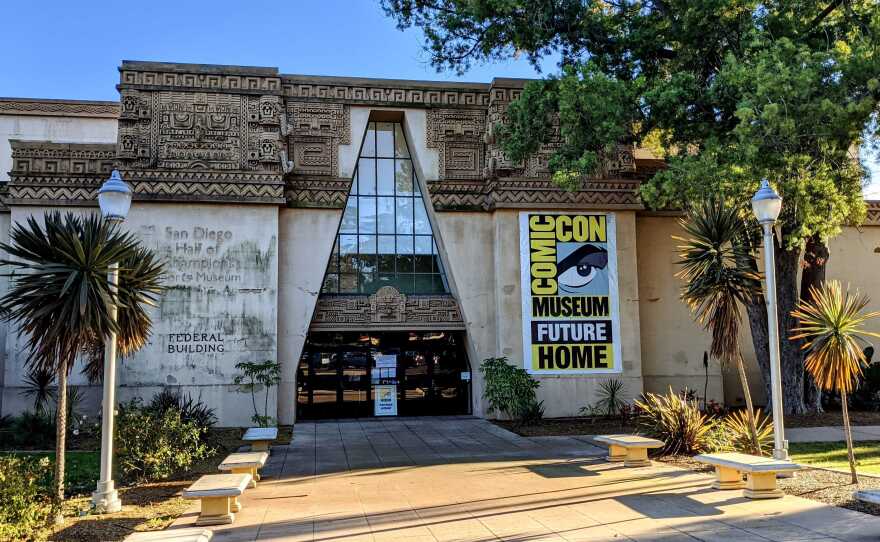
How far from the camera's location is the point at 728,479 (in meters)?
9.97

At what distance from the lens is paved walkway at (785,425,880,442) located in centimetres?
1521

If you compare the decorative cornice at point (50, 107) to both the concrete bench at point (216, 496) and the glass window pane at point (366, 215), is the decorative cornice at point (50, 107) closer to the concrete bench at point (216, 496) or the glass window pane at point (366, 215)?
the glass window pane at point (366, 215)

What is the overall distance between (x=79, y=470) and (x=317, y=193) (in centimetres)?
1023

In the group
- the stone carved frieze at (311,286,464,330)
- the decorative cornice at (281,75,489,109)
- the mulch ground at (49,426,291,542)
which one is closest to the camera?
the mulch ground at (49,426,291,542)

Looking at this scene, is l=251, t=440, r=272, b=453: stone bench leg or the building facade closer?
l=251, t=440, r=272, b=453: stone bench leg

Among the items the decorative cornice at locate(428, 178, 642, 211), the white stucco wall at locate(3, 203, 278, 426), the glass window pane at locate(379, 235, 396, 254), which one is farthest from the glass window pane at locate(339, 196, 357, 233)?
the decorative cornice at locate(428, 178, 642, 211)

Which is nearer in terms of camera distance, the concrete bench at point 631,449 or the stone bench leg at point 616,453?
the concrete bench at point 631,449

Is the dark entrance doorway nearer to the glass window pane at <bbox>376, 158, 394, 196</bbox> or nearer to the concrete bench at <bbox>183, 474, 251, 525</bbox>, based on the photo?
the glass window pane at <bbox>376, 158, 394, 196</bbox>

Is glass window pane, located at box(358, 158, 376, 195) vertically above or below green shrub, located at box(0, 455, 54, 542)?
above

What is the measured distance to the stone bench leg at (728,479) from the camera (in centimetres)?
991

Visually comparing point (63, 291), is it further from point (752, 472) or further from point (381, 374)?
point (381, 374)

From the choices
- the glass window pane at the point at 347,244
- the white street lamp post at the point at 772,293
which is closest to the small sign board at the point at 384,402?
the glass window pane at the point at 347,244

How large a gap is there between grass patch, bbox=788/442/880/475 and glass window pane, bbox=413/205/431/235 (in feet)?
38.0

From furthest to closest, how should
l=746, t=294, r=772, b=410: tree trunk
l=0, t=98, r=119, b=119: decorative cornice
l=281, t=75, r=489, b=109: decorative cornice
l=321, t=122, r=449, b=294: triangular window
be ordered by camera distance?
l=0, t=98, r=119, b=119: decorative cornice, l=321, t=122, r=449, b=294: triangular window, l=281, t=75, r=489, b=109: decorative cornice, l=746, t=294, r=772, b=410: tree trunk
